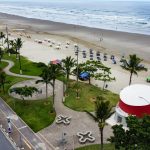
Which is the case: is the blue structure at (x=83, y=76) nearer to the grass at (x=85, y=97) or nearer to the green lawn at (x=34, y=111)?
the grass at (x=85, y=97)

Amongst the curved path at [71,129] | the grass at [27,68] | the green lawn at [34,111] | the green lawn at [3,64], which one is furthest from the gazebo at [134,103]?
the green lawn at [3,64]

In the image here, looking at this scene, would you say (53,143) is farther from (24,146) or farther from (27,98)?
(27,98)

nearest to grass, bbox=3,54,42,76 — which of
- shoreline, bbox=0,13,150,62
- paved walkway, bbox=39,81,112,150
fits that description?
paved walkway, bbox=39,81,112,150

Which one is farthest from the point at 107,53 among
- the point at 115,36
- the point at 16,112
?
the point at 16,112

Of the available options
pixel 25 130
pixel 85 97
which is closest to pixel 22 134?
pixel 25 130

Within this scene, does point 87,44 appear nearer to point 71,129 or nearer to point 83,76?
point 83,76

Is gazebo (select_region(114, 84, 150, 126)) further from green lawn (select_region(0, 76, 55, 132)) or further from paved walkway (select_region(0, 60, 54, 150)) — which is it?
paved walkway (select_region(0, 60, 54, 150))
